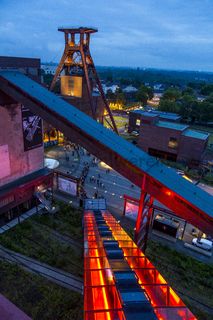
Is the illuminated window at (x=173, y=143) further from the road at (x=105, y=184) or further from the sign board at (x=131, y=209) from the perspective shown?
the sign board at (x=131, y=209)

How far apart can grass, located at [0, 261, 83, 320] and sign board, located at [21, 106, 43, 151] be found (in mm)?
15670

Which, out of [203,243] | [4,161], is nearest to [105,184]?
[4,161]

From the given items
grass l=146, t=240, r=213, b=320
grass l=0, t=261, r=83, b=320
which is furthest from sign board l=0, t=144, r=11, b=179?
grass l=146, t=240, r=213, b=320

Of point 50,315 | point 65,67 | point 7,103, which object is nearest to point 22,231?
point 50,315

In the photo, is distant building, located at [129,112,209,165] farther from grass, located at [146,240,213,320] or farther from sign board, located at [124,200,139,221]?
grass, located at [146,240,213,320]

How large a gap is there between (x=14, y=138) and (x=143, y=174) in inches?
720

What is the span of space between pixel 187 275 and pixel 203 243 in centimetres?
548

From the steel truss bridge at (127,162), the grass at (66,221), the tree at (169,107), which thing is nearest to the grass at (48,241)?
the grass at (66,221)

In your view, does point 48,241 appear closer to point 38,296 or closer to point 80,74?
point 38,296

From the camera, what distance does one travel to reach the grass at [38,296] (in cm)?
1602

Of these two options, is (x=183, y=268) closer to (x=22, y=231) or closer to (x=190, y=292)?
(x=190, y=292)

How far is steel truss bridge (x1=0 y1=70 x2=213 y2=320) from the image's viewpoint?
51.1 feet

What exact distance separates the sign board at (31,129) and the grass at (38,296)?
1567 cm

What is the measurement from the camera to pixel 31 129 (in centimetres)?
2889
